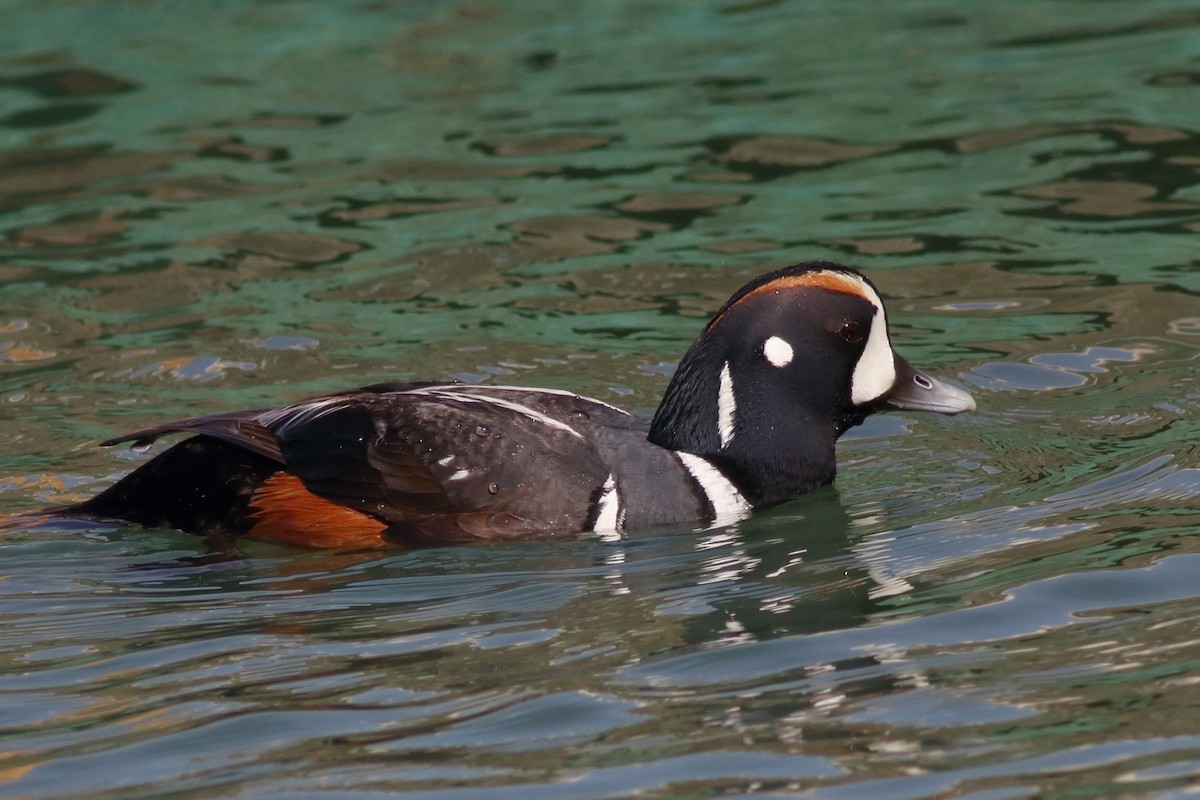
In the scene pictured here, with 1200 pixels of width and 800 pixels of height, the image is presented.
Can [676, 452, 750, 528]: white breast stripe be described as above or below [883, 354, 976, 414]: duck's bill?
below

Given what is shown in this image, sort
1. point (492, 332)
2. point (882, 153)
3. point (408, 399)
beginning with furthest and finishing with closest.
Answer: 1. point (882, 153)
2. point (492, 332)
3. point (408, 399)

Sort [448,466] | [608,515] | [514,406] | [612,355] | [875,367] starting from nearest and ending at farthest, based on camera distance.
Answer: [448,466] < [608,515] < [514,406] < [875,367] < [612,355]

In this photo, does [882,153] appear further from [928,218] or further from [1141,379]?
[1141,379]

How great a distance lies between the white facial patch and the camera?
24.6 feet

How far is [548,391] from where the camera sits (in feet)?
25.2

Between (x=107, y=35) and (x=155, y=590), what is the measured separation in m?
10.5

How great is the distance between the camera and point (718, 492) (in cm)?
732

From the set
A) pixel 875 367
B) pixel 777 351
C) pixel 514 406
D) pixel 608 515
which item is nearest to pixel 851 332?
pixel 875 367

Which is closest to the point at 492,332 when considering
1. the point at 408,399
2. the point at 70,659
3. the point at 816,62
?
the point at 408,399

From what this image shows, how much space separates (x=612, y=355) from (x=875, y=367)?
89.1 inches

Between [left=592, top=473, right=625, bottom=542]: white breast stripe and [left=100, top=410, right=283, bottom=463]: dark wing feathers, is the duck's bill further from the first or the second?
[left=100, top=410, right=283, bottom=463]: dark wing feathers

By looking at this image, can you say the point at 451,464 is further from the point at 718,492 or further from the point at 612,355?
the point at 612,355

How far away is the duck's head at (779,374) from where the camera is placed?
7406 mm

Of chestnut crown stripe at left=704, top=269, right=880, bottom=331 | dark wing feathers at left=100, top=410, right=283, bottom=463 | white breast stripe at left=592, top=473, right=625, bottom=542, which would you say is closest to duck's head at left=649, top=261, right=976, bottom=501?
chestnut crown stripe at left=704, top=269, right=880, bottom=331
